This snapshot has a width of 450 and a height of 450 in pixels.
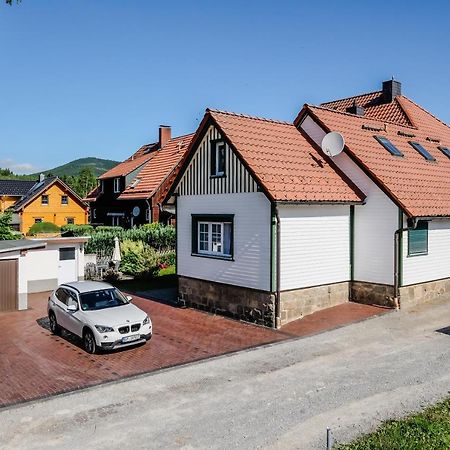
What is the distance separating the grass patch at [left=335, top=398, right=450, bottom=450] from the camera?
7.71 metres

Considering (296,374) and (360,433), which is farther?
(296,374)

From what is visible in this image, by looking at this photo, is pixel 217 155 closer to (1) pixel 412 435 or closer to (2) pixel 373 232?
(2) pixel 373 232

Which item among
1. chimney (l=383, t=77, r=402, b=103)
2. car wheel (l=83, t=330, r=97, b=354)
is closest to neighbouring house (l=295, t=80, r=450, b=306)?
chimney (l=383, t=77, r=402, b=103)

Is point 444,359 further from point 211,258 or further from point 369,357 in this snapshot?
point 211,258

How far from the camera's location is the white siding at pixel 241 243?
15641 mm

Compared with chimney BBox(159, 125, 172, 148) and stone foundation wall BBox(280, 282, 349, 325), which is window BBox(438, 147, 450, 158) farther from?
chimney BBox(159, 125, 172, 148)

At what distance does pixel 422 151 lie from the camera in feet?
70.7

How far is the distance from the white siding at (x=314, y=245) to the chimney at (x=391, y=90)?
12190 millimetres

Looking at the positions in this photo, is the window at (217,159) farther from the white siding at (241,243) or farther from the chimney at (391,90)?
the chimney at (391,90)

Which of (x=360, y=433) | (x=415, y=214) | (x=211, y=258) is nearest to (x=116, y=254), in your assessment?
(x=211, y=258)

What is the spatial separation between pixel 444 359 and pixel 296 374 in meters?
3.86

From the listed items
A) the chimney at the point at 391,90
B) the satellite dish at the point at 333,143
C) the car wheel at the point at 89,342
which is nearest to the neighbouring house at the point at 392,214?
A: the satellite dish at the point at 333,143

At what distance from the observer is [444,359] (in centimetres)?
1214

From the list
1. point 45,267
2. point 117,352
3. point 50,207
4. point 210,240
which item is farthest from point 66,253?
point 50,207
